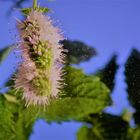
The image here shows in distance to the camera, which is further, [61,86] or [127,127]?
[127,127]

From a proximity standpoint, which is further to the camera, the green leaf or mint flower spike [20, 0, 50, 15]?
the green leaf

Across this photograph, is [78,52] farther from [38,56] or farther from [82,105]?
[38,56]

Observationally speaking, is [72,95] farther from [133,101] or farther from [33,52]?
[33,52]

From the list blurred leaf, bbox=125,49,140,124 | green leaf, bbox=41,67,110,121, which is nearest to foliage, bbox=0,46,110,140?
green leaf, bbox=41,67,110,121

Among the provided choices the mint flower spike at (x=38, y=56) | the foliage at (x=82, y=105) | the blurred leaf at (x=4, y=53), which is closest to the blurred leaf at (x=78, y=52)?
the foliage at (x=82, y=105)

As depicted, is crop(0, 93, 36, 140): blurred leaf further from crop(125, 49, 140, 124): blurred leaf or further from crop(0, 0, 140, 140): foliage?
crop(125, 49, 140, 124): blurred leaf

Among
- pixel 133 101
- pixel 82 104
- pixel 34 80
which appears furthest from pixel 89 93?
pixel 34 80
